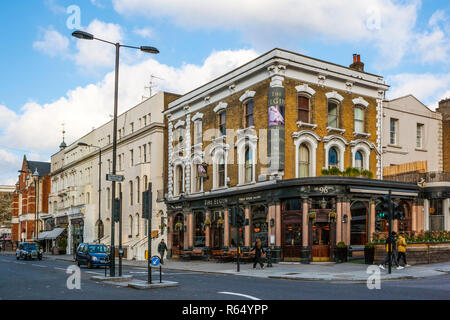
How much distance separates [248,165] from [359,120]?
7.98 meters

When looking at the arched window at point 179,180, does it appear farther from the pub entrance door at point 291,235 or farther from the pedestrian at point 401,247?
the pedestrian at point 401,247

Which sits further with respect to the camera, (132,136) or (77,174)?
(77,174)

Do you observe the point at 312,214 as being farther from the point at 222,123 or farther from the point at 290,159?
the point at 222,123

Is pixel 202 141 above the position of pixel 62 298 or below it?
above

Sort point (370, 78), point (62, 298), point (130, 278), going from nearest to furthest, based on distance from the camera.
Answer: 1. point (62, 298)
2. point (130, 278)
3. point (370, 78)

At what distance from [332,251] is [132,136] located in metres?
26.6

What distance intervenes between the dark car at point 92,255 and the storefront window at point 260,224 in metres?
9.11

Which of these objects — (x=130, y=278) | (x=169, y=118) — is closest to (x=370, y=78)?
(x=169, y=118)

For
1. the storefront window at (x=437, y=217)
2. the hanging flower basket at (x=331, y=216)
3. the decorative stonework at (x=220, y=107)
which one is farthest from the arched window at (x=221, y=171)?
the storefront window at (x=437, y=217)

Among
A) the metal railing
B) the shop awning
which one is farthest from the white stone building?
the metal railing

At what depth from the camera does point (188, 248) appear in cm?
3991

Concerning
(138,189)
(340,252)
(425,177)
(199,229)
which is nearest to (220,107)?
(199,229)

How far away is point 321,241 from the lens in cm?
2986
